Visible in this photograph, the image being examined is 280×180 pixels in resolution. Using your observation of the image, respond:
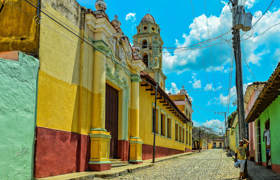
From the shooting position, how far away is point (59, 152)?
7945 mm

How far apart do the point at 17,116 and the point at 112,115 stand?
19.2ft

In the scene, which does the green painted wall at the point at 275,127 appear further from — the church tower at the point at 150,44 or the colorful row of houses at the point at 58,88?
the church tower at the point at 150,44

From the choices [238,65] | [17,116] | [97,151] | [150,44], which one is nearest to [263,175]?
[238,65]

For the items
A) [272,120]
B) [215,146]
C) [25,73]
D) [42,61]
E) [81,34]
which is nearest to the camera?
[25,73]

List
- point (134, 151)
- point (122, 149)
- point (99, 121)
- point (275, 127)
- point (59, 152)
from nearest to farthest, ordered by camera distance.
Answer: point (59, 152) → point (99, 121) → point (275, 127) → point (122, 149) → point (134, 151)

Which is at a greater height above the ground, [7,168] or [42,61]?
[42,61]

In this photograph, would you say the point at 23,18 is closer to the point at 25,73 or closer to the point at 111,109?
the point at 25,73

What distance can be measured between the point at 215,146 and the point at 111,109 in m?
89.3

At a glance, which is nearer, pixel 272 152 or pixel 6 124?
pixel 6 124

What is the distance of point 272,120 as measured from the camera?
37.8 ft

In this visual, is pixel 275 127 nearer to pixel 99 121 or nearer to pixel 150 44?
Result: pixel 99 121

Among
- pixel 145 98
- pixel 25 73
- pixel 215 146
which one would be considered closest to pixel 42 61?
pixel 25 73

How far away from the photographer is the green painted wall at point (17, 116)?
608 centimetres

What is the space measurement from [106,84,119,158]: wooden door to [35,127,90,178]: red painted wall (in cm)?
242
